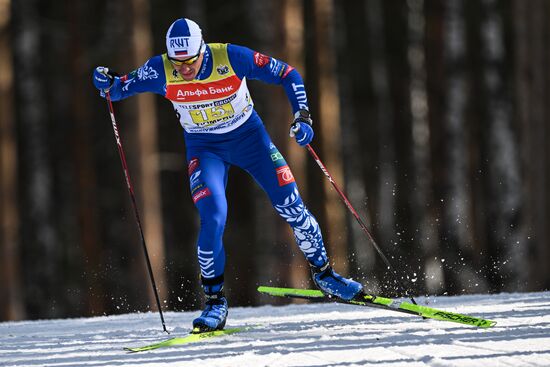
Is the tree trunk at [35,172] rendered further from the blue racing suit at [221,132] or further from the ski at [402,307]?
the ski at [402,307]

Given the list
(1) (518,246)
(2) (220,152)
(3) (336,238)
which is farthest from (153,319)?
(1) (518,246)

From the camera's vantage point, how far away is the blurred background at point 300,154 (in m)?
11.3

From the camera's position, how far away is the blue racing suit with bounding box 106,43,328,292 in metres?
5.80

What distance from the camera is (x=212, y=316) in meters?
5.67

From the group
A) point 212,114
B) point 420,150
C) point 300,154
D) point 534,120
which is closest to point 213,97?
point 212,114

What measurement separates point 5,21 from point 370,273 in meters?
11.1

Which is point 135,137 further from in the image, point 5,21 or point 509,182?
point 509,182

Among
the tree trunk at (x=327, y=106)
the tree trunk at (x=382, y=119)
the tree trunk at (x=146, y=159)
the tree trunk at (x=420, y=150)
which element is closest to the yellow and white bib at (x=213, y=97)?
the tree trunk at (x=146, y=159)

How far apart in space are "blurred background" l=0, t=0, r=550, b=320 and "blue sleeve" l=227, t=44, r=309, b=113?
4.76m

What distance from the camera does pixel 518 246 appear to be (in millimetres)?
13719

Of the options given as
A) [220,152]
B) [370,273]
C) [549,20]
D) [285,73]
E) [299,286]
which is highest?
[549,20]

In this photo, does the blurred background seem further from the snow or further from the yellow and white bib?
the yellow and white bib

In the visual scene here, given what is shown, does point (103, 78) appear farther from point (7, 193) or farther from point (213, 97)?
point (7, 193)

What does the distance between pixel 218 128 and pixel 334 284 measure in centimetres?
126
